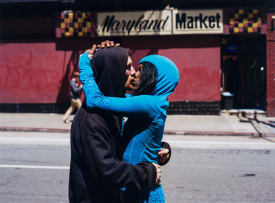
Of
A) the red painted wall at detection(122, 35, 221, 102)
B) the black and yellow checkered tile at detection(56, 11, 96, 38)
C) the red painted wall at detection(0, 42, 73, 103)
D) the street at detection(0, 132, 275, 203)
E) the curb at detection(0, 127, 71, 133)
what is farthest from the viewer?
the red painted wall at detection(0, 42, 73, 103)

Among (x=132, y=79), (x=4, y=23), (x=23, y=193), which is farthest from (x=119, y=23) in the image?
(x=132, y=79)

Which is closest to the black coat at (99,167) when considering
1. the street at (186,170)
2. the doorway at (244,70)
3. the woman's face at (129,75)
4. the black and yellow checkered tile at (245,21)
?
the woman's face at (129,75)

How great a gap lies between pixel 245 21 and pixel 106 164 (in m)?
14.5

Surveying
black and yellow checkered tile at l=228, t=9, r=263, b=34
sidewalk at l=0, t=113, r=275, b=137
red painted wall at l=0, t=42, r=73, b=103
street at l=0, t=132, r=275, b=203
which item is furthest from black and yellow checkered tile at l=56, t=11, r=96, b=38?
street at l=0, t=132, r=275, b=203

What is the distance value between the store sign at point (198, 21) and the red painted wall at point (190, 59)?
0.46m

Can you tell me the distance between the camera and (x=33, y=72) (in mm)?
16547

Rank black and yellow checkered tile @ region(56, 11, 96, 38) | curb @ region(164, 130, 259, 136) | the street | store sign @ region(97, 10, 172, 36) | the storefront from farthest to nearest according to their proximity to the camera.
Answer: black and yellow checkered tile @ region(56, 11, 96, 38)
store sign @ region(97, 10, 172, 36)
the storefront
curb @ region(164, 130, 259, 136)
the street

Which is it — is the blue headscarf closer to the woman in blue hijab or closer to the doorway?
the woman in blue hijab

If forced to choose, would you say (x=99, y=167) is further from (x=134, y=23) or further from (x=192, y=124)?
(x=134, y=23)

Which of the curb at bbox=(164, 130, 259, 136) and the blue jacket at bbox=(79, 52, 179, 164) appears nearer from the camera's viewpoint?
the blue jacket at bbox=(79, 52, 179, 164)

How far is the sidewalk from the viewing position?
483 inches

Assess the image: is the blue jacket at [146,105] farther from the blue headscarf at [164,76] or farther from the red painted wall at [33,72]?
the red painted wall at [33,72]

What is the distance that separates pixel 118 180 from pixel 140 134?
36cm

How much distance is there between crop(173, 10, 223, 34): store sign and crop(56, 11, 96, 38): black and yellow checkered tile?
3617 millimetres
